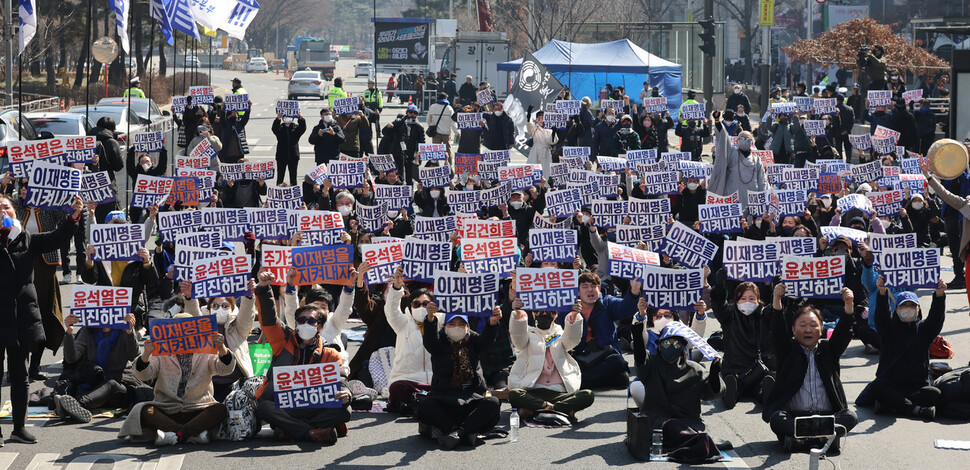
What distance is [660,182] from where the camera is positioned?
17.6 metres

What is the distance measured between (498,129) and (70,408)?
15.7 meters

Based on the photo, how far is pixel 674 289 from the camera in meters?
10.9

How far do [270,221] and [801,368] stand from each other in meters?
6.88

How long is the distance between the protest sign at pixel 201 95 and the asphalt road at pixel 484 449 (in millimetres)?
14116

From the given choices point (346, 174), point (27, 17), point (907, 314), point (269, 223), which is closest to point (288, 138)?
point (346, 174)

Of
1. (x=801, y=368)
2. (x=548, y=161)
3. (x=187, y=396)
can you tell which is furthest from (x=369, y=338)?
(x=548, y=161)

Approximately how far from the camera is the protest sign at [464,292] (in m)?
10.2

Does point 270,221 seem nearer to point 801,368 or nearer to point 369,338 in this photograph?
point 369,338

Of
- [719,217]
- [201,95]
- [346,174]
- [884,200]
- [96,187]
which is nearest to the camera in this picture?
[719,217]

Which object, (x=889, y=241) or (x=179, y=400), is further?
(x=889, y=241)

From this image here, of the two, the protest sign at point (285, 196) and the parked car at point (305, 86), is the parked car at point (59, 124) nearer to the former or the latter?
the protest sign at point (285, 196)

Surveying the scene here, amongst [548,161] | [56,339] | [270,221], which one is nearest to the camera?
[56,339]

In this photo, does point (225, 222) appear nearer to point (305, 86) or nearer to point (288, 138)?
point (288, 138)

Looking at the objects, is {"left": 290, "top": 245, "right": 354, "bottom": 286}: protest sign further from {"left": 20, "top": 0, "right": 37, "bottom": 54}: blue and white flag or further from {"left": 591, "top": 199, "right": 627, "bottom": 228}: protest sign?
{"left": 20, "top": 0, "right": 37, "bottom": 54}: blue and white flag
